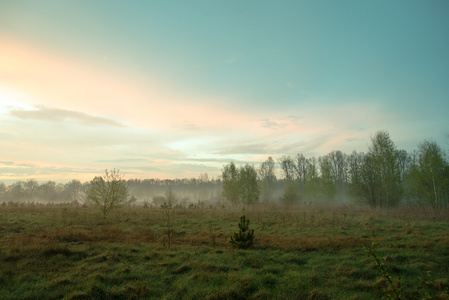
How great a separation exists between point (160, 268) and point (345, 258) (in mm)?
7266

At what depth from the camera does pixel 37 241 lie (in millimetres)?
9977

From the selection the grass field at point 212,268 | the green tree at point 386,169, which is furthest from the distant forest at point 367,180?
the grass field at point 212,268

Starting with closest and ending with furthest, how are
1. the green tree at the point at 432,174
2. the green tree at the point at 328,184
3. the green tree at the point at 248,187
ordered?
the green tree at the point at 432,174 → the green tree at the point at 248,187 → the green tree at the point at 328,184

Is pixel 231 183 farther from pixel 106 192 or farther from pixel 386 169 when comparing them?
pixel 106 192

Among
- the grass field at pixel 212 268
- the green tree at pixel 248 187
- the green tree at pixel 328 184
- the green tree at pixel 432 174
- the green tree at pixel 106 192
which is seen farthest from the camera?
the green tree at pixel 328 184

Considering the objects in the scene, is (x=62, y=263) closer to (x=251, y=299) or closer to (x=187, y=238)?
(x=187, y=238)

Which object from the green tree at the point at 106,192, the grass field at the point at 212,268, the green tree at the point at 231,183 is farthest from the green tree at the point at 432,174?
the green tree at the point at 106,192

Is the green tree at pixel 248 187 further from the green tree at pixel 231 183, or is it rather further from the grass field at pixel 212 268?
the grass field at pixel 212 268

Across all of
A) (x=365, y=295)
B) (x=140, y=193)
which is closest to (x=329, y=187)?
(x=365, y=295)

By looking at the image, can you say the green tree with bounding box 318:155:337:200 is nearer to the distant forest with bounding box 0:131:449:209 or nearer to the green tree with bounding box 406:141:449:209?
the distant forest with bounding box 0:131:449:209

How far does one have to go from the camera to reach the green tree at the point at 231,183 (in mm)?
47281

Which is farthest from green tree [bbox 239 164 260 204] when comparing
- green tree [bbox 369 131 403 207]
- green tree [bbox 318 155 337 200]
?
green tree [bbox 369 131 403 207]

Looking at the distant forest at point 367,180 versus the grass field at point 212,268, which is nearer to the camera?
the grass field at point 212,268

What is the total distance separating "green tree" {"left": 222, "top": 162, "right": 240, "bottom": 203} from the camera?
155 ft
